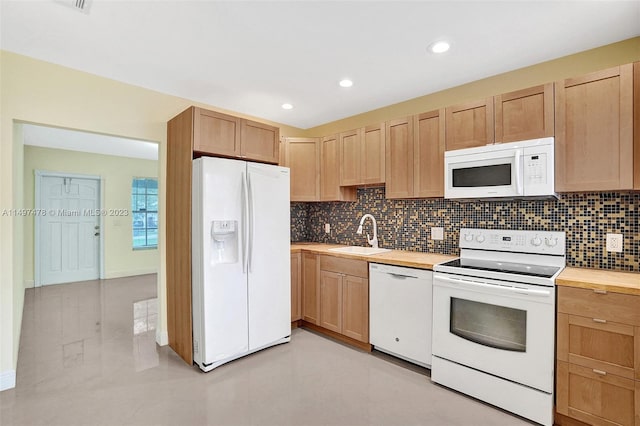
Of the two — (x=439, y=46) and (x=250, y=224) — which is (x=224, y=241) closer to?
(x=250, y=224)

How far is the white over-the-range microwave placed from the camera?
7.37 feet

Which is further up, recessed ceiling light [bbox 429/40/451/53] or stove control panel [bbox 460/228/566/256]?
recessed ceiling light [bbox 429/40/451/53]

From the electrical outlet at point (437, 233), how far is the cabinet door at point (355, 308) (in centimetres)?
84

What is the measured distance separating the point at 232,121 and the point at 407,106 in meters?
1.84

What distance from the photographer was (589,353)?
1.86 metres

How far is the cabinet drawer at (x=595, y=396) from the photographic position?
69.0 inches

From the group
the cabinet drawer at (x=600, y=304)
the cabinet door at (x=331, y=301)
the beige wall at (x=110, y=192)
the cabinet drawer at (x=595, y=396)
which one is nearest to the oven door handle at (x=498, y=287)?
the cabinet drawer at (x=600, y=304)

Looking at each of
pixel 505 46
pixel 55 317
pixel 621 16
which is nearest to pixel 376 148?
pixel 505 46

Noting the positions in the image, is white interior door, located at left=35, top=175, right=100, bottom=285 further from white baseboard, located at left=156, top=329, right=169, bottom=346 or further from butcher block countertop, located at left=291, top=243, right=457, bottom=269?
butcher block countertop, located at left=291, top=243, right=457, bottom=269

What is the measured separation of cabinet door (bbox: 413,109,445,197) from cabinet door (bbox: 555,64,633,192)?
0.84 meters

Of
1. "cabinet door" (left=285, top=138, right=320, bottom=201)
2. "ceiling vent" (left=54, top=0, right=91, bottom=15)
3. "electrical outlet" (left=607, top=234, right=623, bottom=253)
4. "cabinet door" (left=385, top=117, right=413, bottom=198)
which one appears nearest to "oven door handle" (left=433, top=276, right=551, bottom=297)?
"electrical outlet" (left=607, top=234, right=623, bottom=253)

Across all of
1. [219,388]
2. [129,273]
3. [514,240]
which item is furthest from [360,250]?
[129,273]

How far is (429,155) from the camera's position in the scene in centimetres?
291

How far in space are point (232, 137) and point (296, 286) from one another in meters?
1.74
